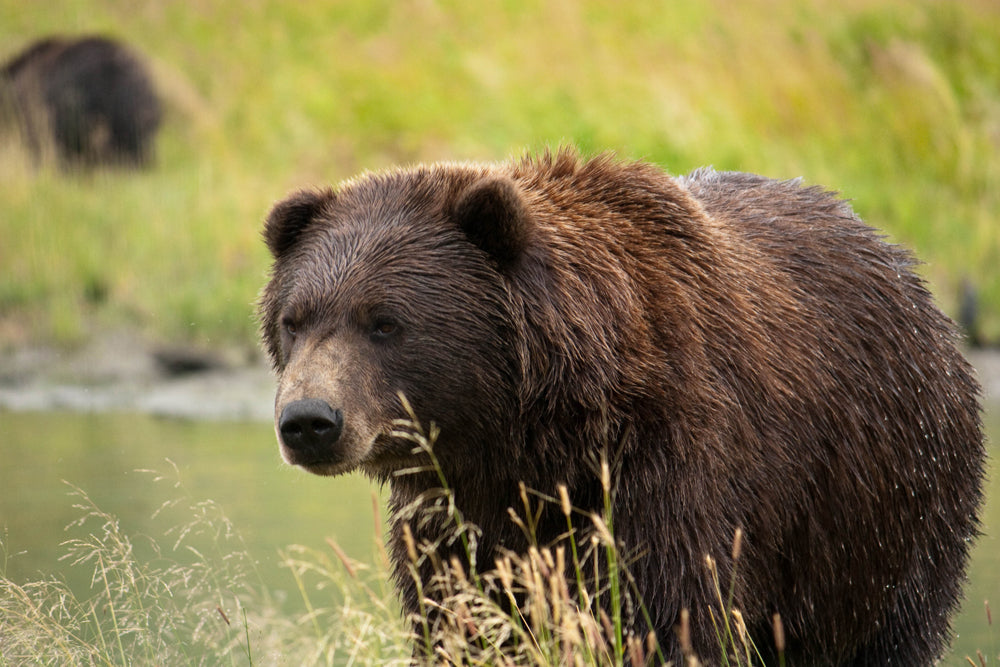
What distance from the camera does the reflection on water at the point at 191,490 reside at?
23.5ft

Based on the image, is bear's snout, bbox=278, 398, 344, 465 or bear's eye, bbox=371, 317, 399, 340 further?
bear's eye, bbox=371, 317, 399, 340

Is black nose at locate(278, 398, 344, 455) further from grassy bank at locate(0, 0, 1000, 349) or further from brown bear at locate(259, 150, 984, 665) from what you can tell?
grassy bank at locate(0, 0, 1000, 349)

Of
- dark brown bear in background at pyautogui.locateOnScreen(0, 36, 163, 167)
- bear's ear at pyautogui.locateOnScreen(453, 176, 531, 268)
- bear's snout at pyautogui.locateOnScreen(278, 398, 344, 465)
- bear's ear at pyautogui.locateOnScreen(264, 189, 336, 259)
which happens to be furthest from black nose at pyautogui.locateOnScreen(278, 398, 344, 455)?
dark brown bear in background at pyautogui.locateOnScreen(0, 36, 163, 167)

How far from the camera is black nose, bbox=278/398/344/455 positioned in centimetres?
375

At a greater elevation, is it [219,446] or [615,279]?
[615,279]

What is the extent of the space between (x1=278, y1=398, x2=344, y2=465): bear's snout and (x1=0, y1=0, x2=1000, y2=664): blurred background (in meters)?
4.33

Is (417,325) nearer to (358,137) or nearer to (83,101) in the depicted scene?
(83,101)

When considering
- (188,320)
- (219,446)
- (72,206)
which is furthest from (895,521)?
(72,206)

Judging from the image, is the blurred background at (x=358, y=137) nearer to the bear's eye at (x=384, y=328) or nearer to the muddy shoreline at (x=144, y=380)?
the muddy shoreline at (x=144, y=380)

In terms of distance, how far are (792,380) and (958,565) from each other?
1347 mm

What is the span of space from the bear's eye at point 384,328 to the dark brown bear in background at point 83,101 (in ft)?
40.4

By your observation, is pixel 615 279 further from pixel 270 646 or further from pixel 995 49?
pixel 995 49

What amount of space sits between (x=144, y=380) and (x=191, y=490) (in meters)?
3.79

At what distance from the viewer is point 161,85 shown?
17.1m
